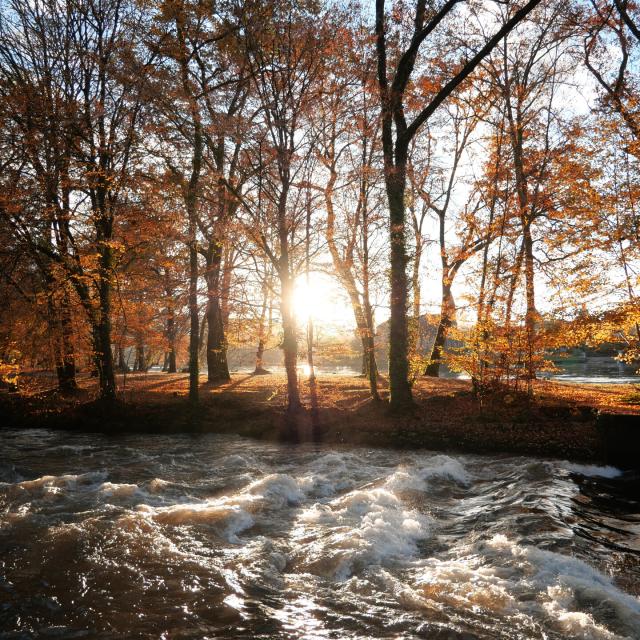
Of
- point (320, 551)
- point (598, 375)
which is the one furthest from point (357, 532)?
point (598, 375)

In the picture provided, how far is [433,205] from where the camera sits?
929 inches

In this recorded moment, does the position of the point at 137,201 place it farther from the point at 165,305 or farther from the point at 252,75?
the point at 252,75

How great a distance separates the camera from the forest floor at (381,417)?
1056 cm

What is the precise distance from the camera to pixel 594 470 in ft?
31.0

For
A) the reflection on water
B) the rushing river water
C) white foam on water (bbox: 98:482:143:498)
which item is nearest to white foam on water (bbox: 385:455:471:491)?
the rushing river water

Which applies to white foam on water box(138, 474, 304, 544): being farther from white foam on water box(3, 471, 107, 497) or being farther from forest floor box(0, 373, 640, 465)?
forest floor box(0, 373, 640, 465)

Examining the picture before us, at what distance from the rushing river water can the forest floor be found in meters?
1.09

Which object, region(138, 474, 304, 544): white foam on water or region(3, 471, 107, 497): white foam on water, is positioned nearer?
region(138, 474, 304, 544): white foam on water

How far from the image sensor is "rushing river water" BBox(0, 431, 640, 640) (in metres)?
4.07

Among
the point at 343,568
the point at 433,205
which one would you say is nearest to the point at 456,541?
the point at 343,568

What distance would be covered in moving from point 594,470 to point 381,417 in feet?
18.0

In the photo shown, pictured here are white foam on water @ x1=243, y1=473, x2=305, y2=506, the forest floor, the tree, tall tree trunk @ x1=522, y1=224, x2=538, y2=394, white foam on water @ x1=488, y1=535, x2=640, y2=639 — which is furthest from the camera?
the tree

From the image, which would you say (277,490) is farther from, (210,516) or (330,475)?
(210,516)

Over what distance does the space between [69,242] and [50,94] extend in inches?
197
